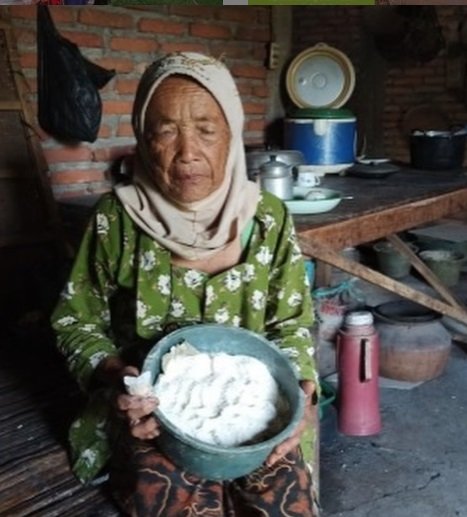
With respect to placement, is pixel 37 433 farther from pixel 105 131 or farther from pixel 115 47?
pixel 115 47

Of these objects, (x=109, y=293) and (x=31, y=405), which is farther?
(x=31, y=405)

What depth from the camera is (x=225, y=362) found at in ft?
3.89

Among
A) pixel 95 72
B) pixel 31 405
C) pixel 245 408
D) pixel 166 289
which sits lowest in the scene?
pixel 31 405

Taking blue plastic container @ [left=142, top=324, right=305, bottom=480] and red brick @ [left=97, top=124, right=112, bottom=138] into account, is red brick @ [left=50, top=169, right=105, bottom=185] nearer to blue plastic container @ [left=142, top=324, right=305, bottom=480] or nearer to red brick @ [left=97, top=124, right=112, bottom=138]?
red brick @ [left=97, top=124, right=112, bottom=138]

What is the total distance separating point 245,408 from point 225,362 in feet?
0.37

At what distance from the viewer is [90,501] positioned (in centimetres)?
130

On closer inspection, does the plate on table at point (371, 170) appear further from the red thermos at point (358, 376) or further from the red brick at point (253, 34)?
the red brick at point (253, 34)

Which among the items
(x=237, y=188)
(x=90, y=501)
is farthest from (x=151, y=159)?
(x=90, y=501)

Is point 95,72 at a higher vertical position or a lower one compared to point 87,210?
higher

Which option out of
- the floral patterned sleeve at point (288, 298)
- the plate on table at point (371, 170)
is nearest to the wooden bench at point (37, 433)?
the floral patterned sleeve at point (288, 298)

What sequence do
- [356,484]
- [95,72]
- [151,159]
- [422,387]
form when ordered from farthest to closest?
[422,387], [95,72], [356,484], [151,159]

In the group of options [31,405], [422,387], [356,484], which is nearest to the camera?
[31,405]

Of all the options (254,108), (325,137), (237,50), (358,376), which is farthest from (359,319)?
(237,50)

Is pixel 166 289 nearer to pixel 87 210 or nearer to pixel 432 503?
pixel 87 210
